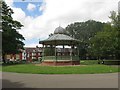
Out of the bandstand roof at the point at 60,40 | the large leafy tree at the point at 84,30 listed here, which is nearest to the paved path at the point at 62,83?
the bandstand roof at the point at 60,40

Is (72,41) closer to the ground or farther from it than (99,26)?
closer to the ground

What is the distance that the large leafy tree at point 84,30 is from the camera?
101250 millimetres

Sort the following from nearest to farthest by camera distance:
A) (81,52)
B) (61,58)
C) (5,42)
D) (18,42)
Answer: (61,58) < (5,42) < (18,42) < (81,52)

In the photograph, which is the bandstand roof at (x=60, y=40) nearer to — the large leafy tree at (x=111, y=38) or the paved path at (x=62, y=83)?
the large leafy tree at (x=111, y=38)

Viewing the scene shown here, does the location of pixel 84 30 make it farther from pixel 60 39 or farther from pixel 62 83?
pixel 62 83

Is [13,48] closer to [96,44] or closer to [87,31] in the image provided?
[96,44]

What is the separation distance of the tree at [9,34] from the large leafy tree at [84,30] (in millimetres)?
40289

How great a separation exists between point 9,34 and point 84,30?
5419 cm

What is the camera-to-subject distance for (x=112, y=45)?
53.6m

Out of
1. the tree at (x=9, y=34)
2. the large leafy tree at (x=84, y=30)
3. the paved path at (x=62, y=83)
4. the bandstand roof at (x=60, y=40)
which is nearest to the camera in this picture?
the paved path at (x=62, y=83)

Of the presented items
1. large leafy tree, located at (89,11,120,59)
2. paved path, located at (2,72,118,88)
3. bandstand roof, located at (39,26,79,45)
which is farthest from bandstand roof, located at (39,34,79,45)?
paved path, located at (2,72,118,88)

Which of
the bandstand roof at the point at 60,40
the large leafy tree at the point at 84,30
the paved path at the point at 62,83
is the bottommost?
the paved path at the point at 62,83

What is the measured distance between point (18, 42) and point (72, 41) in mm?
23554

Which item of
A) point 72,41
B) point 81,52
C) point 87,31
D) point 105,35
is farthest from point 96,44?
point 87,31
